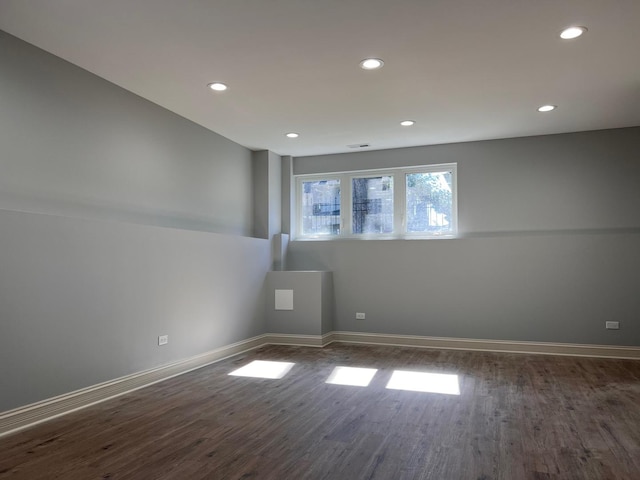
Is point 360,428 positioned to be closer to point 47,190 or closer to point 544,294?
point 47,190

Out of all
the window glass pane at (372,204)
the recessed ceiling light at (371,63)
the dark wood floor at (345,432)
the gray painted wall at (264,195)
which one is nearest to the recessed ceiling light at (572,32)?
the recessed ceiling light at (371,63)

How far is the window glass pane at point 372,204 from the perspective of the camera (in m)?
6.67

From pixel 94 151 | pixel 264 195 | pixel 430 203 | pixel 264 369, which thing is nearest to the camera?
pixel 94 151

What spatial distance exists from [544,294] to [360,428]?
3631 mm

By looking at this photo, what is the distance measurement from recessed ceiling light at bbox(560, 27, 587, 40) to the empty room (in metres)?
0.01

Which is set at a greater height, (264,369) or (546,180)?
(546,180)

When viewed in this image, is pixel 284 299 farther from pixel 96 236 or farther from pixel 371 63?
pixel 371 63

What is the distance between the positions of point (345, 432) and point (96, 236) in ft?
8.08

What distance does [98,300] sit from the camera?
377 cm

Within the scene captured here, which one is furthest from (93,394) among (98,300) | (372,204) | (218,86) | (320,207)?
(372,204)

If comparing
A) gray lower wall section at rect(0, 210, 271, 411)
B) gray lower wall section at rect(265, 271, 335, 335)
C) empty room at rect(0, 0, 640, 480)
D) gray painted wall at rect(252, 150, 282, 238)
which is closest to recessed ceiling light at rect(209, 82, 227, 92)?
empty room at rect(0, 0, 640, 480)

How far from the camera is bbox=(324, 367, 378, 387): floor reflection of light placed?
4336 millimetres

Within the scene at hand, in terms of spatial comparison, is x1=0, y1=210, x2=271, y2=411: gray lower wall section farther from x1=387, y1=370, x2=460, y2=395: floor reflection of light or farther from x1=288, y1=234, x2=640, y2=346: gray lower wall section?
x1=387, y1=370, x2=460, y2=395: floor reflection of light

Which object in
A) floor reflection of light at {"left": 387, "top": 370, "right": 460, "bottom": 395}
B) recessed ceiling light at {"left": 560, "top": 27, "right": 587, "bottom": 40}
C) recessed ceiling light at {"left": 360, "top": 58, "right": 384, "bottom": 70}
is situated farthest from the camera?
floor reflection of light at {"left": 387, "top": 370, "right": 460, "bottom": 395}
